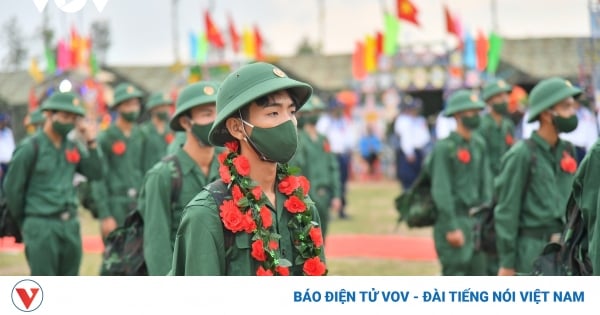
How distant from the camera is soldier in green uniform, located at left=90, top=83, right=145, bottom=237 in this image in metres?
10.5

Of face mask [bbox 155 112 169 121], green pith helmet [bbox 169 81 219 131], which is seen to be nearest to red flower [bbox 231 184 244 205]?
green pith helmet [bbox 169 81 219 131]

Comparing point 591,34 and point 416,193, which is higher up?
point 591,34

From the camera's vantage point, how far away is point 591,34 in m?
13.2

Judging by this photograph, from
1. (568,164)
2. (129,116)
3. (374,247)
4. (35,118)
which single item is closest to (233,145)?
(568,164)

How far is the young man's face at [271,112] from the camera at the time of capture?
3.58 meters

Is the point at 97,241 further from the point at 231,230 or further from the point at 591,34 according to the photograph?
the point at 231,230

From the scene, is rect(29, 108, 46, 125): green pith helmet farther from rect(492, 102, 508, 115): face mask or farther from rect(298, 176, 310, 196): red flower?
rect(298, 176, 310, 196): red flower

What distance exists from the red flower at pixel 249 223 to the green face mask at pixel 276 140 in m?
0.26

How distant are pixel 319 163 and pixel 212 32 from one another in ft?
53.6

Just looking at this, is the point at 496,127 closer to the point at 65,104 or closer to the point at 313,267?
the point at 65,104

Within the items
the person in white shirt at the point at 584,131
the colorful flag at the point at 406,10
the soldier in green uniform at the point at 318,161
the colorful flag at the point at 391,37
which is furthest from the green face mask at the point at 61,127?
the colorful flag at the point at 391,37

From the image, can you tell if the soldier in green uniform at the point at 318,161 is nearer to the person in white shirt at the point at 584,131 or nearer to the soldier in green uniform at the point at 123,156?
the soldier in green uniform at the point at 123,156
